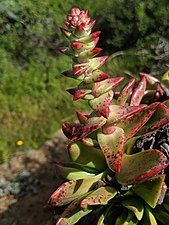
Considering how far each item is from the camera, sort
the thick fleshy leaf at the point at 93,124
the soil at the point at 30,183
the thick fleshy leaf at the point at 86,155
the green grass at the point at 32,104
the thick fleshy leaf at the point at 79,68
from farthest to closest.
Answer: the green grass at the point at 32,104, the soil at the point at 30,183, the thick fleshy leaf at the point at 86,155, the thick fleshy leaf at the point at 93,124, the thick fleshy leaf at the point at 79,68

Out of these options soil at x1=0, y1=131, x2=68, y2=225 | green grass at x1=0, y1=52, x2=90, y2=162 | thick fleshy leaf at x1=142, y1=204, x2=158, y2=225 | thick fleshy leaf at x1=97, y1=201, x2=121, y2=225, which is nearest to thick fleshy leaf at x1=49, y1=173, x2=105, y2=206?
thick fleshy leaf at x1=97, y1=201, x2=121, y2=225

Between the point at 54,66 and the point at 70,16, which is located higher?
the point at 70,16

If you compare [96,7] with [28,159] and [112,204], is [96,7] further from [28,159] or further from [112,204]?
[112,204]

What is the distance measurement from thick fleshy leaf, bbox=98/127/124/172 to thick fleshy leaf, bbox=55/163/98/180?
0.20 metres

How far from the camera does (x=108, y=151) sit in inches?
70.1

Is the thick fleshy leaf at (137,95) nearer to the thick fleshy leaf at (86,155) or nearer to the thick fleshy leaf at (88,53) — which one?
the thick fleshy leaf at (86,155)

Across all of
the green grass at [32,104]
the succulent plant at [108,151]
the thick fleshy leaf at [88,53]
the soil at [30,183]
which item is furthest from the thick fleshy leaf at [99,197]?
the green grass at [32,104]

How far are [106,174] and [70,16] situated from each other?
0.64 m

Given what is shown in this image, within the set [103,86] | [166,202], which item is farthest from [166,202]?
[103,86]

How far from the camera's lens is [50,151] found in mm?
3566

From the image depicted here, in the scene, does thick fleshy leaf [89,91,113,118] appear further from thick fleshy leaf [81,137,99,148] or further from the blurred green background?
the blurred green background

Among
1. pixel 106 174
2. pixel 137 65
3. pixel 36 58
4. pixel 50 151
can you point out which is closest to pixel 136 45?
pixel 137 65

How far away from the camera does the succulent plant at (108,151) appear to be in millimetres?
1670

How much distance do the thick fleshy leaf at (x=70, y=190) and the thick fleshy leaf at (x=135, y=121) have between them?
0.73 ft
